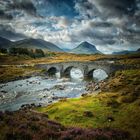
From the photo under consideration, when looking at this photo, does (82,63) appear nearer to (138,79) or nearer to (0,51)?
(138,79)

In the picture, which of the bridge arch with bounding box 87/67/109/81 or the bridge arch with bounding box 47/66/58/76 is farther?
the bridge arch with bounding box 47/66/58/76

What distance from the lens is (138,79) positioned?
1882 inches

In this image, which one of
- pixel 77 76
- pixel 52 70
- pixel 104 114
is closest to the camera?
pixel 104 114

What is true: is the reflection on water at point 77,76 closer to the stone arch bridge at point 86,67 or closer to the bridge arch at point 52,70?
the stone arch bridge at point 86,67

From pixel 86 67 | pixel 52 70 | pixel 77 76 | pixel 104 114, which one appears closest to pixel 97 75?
pixel 77 76

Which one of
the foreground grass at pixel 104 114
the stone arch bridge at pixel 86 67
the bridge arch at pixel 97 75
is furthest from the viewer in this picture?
the bridge arch at pixel 97 75

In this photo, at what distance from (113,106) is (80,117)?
618cm

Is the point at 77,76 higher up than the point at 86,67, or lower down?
lower down

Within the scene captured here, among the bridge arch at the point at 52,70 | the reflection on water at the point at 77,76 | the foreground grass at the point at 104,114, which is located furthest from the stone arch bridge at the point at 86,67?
the foreground grass at the point at 104,114

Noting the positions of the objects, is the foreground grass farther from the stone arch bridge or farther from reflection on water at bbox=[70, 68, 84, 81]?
reflection on water at bbox=[70, 68, 84, 81]

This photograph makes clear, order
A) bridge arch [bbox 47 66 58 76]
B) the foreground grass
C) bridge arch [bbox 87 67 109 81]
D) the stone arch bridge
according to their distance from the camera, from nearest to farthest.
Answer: the foreground grass < the stone arch bridge < bridge arch [bbox 87 67 109 81] < bridge arch [bbox 47 66 58 76]

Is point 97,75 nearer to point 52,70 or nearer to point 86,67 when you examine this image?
point 86,67

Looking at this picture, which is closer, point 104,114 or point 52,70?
point 104,114

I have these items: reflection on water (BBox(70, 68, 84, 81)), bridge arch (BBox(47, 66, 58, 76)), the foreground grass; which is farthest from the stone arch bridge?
the foreground grass
